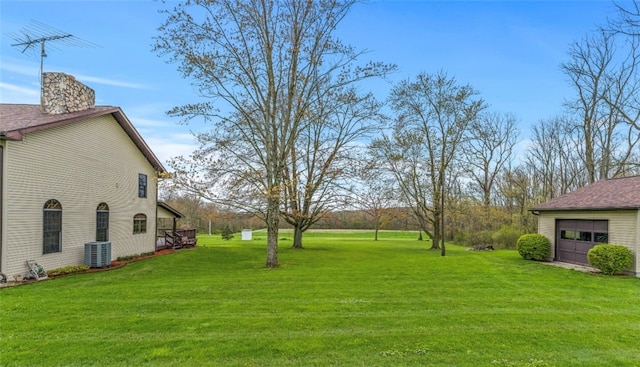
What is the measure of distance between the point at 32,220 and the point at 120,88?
8.04m

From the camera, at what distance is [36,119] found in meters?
11.6

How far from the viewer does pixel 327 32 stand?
46.9ft

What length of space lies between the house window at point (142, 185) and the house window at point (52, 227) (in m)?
5.59

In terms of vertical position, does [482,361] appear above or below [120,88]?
below

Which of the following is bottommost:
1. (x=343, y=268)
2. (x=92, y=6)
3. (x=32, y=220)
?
(x=343, y=268)

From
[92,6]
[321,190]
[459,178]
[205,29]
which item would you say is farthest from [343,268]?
[459,178]

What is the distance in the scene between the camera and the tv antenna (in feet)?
43.6

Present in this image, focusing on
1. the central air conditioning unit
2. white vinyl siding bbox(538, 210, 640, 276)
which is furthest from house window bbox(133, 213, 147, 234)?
white vinyl siding bbox(538, 210, 640, 276)

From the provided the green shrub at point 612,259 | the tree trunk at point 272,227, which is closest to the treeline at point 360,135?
the tree trunk at point 272,227

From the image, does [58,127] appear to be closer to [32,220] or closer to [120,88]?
[32,220]

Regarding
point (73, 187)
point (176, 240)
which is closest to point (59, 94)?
point (73, 187)

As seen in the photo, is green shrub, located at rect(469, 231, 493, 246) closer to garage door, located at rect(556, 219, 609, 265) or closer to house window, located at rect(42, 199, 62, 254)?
garage door, located at rect(556, 219, 609, 265)

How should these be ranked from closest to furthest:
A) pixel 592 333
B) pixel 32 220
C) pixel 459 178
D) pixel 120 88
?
pixel 592 333, pixel 32 220, pixel 120 88, pixel 459 178

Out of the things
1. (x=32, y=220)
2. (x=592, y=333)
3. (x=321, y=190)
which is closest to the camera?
(x=592, y=333)
